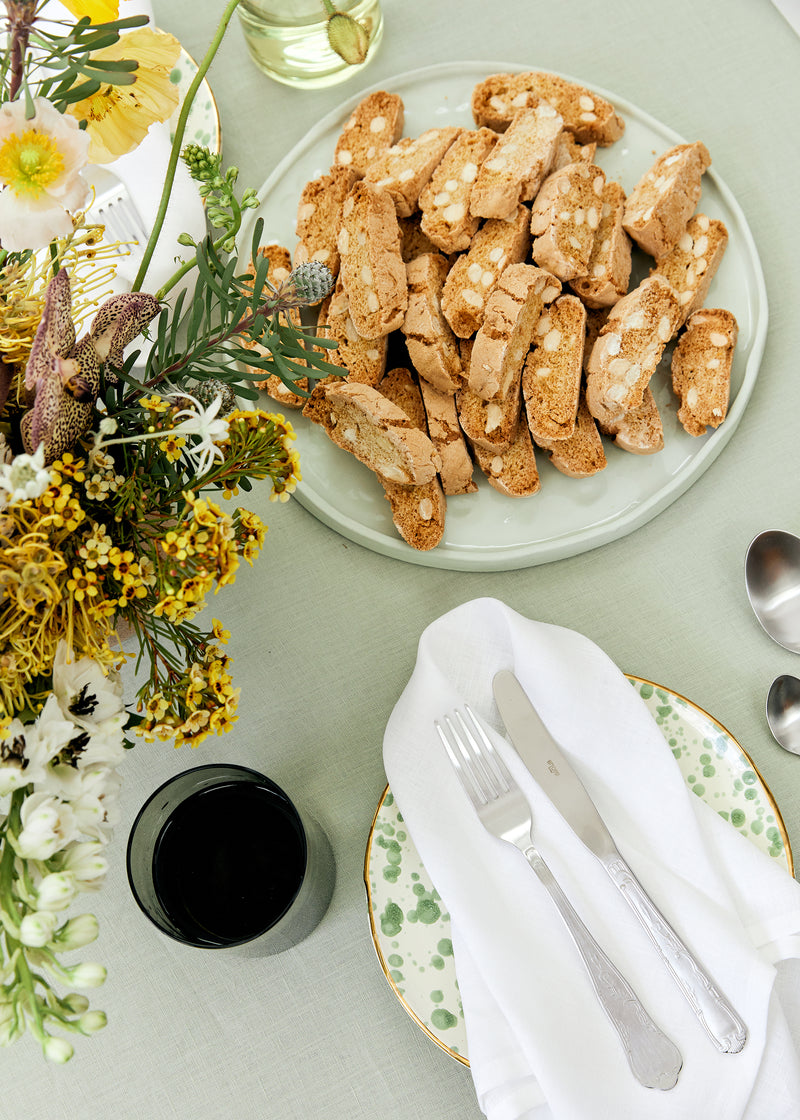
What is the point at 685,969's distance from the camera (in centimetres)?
80

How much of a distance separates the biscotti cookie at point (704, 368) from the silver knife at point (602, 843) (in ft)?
1.26

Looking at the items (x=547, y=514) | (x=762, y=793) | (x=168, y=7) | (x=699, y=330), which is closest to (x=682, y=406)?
(x=699, y=330)

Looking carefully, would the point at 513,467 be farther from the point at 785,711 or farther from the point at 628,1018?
the point at 628,1018

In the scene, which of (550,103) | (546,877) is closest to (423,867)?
(546,877)

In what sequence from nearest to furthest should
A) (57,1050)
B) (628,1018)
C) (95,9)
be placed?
(57,1050) < (95,9) < (628,1018)

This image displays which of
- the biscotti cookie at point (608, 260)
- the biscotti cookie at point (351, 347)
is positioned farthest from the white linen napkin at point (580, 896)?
the biscotti cookie at point (608, 260)

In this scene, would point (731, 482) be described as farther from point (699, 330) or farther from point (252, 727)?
point (252, 727)

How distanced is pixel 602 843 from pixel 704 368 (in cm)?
56

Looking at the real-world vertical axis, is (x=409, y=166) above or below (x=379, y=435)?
above

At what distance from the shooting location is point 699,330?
1.02 m

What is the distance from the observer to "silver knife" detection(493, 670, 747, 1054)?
2.55 feet

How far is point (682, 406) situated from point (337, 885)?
0.68 m

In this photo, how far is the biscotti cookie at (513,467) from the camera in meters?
1.00

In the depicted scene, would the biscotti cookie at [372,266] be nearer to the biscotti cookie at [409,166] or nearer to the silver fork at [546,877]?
the biscotti cookie at [409,166]
